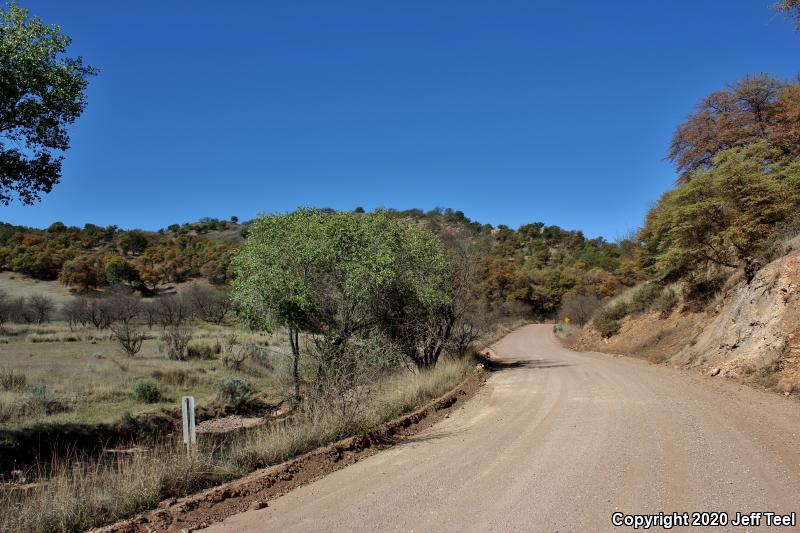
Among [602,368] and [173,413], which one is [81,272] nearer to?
[173,413]

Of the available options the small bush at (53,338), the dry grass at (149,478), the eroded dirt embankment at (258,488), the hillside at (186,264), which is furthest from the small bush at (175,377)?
the hillside at (186,264)

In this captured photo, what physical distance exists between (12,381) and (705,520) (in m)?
22.3

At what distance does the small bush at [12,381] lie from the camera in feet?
61.7

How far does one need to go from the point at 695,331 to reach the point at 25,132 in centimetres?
2347

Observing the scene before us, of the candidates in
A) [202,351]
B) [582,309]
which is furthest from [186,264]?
[582,309]

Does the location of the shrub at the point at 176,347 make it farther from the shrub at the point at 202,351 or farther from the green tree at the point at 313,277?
the green tree at the point at 313,277

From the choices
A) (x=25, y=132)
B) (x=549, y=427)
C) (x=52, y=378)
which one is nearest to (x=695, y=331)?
(x=549, y=427)

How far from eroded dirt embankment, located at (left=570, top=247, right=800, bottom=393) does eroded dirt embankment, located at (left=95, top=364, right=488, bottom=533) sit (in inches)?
366

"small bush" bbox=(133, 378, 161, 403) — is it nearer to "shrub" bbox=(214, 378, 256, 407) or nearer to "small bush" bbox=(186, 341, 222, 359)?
"shrub" bbox=(214, 378, 256, 407)

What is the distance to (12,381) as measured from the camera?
1933 centimetres

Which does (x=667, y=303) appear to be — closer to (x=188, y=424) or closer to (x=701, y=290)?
(x=701, y=290)

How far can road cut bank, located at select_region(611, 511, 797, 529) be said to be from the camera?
4699 millimetres

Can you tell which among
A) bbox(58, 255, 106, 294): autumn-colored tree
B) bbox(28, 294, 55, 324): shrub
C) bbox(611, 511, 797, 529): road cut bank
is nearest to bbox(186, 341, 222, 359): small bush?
bbox(28, 294, 55, 324): shrub

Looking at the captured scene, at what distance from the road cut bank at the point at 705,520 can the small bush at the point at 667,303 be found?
26.7 metres
